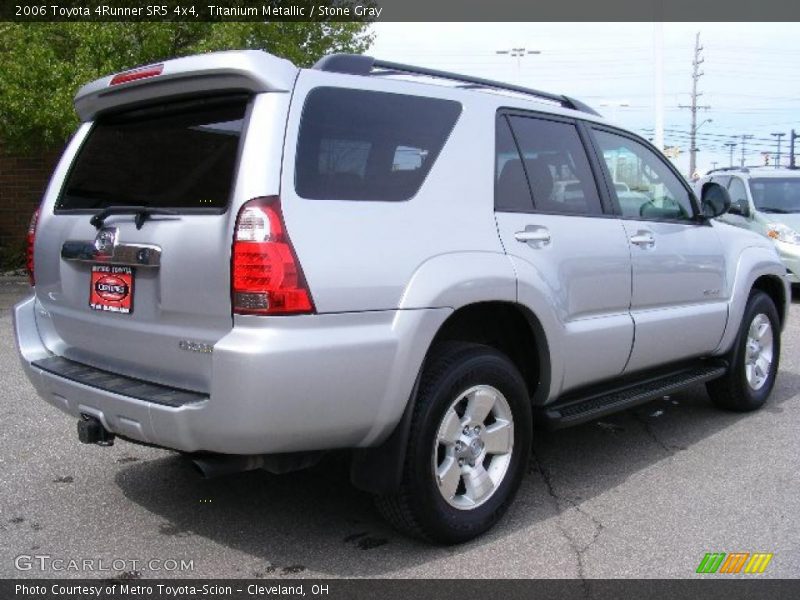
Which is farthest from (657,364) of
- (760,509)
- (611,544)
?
(611,544)

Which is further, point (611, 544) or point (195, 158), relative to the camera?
point (611, 544)

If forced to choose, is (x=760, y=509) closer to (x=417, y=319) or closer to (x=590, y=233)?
(x=590, y=233)

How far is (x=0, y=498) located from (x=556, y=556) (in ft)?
8.84

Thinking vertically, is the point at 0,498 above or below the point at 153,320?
below

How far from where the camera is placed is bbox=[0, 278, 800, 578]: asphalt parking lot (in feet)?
11.2

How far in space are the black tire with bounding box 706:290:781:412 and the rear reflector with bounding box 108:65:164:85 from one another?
410cm

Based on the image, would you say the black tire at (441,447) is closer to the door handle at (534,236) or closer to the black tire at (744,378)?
the door handle at (534,236)

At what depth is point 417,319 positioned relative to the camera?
324cm

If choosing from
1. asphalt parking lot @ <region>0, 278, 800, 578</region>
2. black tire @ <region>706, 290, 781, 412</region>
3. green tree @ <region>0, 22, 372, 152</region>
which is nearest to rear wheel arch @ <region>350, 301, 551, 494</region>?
asphalt parking lot @ <region>0, 278, 800, 578</region>

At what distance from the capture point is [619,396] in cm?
447

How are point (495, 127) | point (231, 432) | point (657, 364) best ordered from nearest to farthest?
point (231, 432) < point (495, 127) < point (657, 364)

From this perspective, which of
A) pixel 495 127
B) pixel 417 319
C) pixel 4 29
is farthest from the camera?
pixel 4 29

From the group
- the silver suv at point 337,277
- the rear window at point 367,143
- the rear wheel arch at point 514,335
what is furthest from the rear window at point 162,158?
the rear wheel arch at point 514,335

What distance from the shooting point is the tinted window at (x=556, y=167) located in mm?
4074
